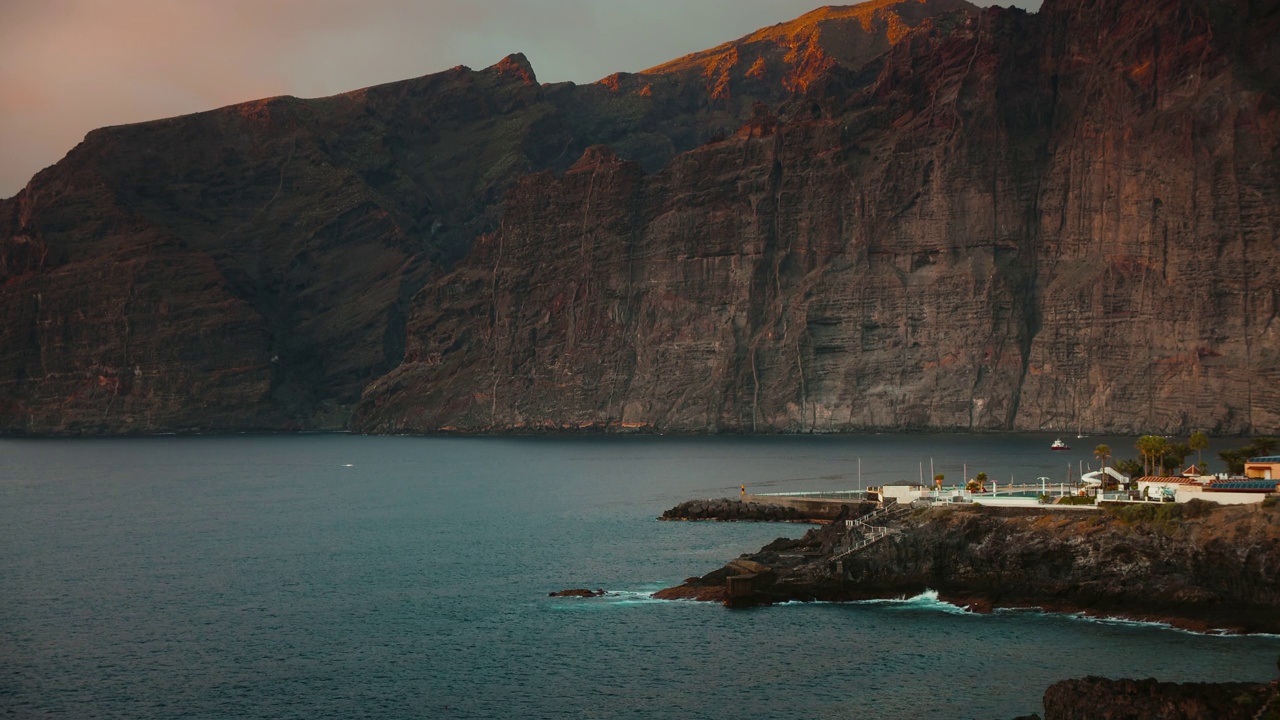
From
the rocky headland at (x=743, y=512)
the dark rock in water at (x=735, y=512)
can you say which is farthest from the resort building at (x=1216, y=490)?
the dark rock in water at (x=735, y=512)

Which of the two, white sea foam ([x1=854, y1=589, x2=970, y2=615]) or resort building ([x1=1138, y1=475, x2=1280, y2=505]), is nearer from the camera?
white sea foam ([x1=854, y1=589, x2=970, y2=615])

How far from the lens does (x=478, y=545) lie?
117062 millimetres

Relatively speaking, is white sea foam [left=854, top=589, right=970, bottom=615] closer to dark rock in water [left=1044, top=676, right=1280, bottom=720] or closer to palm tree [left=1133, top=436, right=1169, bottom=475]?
palm tree [left=1133, top=436, right=1169, bottom=475]

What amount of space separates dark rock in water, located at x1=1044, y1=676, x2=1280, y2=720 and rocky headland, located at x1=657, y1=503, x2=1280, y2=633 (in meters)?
21.7

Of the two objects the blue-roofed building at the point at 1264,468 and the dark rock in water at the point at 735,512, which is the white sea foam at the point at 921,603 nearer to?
the blue-roofed building at the point at 1264,468

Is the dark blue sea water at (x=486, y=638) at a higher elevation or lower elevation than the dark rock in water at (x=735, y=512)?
lower

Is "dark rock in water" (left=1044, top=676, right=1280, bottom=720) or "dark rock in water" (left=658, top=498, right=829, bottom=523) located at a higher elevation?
"dark rock in water" (left=658, top=498, right=829, bottom=523)

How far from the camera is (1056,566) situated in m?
79.1

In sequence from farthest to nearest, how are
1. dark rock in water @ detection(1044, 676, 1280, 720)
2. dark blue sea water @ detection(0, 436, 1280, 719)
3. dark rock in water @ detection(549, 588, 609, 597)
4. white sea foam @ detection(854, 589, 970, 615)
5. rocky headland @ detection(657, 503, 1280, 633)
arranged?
1. dark rock in water @ detection(549, 588, 609, 597)
2. white sea foam @ detection(854, 589, 970, 615)
3. rocky headland @ detection(657, 503, 1280, 633)
4. dark blue sea water @ detection(0, 436, 1280, 719)
5. dark rock in water @ detection(1044, 676, 1280, 720)

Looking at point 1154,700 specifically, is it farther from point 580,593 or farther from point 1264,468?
point 580,593

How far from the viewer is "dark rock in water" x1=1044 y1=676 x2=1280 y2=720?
48594 mm

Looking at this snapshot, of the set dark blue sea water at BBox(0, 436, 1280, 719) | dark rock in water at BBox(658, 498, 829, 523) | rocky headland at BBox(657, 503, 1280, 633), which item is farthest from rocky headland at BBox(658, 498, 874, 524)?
rocky headland at BBox(657, 503, 1280, 633)

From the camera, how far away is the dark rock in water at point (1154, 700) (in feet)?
159

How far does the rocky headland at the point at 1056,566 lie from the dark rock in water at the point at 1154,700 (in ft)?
71.3
